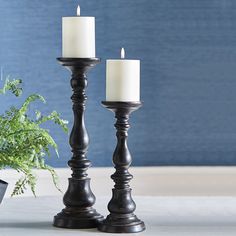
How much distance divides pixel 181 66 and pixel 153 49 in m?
0.12

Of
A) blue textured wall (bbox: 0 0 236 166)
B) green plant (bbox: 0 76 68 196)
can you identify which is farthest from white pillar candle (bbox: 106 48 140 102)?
blue textured wall (bbox: 0 0 236 166)

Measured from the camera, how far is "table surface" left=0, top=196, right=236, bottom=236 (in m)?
1.66

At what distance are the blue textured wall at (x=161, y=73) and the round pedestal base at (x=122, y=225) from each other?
1099 mm

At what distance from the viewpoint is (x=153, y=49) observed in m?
2.74

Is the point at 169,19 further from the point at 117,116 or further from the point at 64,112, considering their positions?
the point at 117,116

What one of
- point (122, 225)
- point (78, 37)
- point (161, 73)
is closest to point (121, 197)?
point (122, 225)

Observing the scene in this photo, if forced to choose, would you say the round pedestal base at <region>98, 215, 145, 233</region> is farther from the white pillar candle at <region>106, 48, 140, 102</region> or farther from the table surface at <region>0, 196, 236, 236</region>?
the white pillar candle at <region>106, 48, 140, 102</region>

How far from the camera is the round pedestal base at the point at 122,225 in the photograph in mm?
1626

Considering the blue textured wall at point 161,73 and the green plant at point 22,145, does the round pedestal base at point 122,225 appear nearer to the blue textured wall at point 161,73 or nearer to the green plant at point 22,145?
the green plant at point 22,145

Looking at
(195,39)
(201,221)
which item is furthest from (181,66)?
(201,221)

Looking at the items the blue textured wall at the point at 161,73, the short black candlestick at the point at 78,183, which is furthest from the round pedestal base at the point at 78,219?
→ the blue textured wall at the point at 161,73

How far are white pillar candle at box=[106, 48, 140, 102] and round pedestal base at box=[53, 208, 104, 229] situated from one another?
26 centimetres

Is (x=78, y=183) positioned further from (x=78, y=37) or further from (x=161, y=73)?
(x=161, y=73)

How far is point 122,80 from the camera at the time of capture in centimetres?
164
